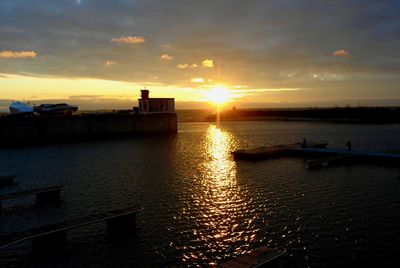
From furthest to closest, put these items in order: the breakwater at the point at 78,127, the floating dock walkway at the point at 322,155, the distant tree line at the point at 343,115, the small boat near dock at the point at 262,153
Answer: the distant tree line at the point at 343,115
the breakwater at the point at 78,127
the small boat near dock at the point at 262,153
the floating dock walkway at the point at 322,155

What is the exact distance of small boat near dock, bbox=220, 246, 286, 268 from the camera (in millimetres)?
14863

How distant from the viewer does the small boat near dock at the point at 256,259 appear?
1486cm

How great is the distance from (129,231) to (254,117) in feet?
583

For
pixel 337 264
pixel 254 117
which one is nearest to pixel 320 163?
pixel 337 264

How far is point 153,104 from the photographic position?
330ft

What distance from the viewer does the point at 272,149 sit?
54719 mm

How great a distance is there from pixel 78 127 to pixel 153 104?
22.1 m

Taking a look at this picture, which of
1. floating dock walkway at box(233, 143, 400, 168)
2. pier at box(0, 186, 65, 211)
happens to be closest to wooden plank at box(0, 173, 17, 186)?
pier at box(0, 186, 65, 211)

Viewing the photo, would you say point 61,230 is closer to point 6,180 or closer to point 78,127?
point 6,180

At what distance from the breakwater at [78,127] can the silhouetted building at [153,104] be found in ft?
6.52

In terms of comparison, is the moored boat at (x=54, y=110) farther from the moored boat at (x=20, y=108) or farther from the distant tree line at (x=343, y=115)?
the distant tree line at (x=343, y=115)

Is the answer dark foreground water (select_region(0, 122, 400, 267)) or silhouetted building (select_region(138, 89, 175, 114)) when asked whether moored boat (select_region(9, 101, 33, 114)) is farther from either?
dark foreground water (select_region(0, 122, 400, 267))

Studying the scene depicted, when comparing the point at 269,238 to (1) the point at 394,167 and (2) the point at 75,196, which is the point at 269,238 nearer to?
(2) the point at 75,196

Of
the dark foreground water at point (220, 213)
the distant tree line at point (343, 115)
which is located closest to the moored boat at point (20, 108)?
the dark foreground water at point (220, 213)
